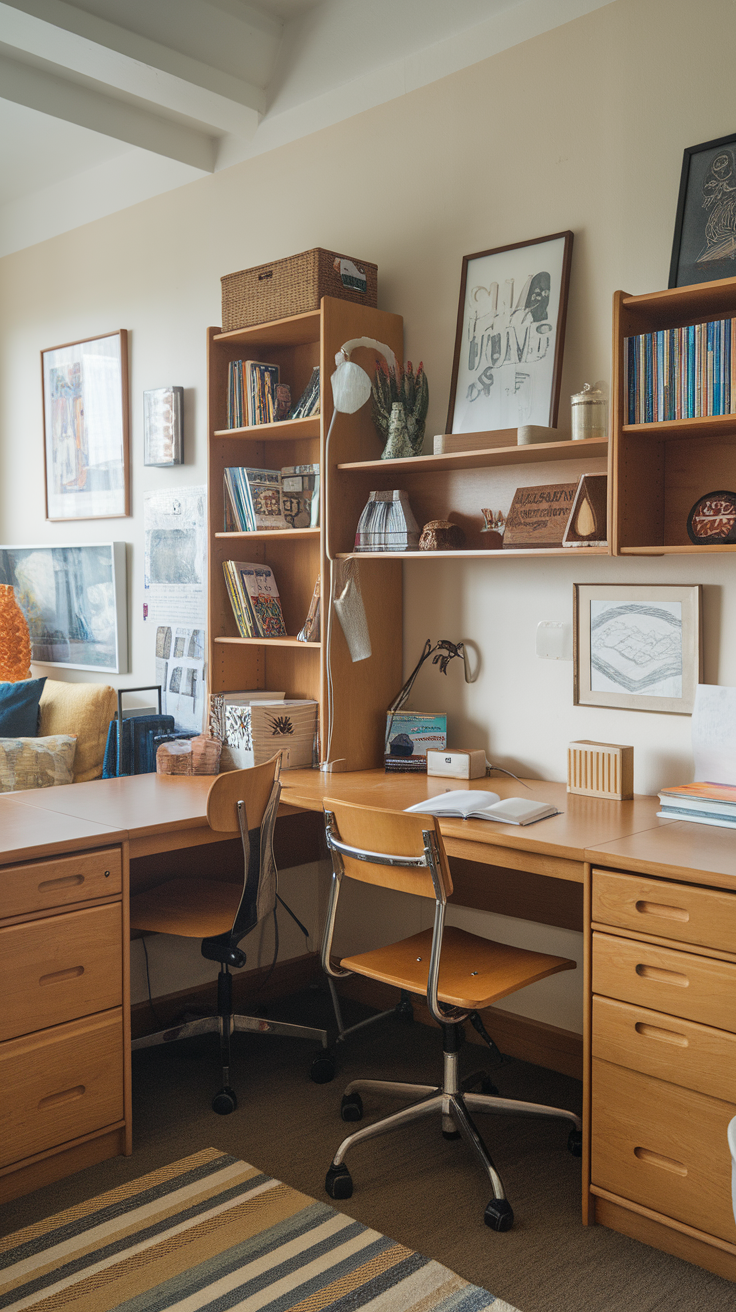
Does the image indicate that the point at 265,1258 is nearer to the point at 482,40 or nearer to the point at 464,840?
the point at 464,840

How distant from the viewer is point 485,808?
232 cm

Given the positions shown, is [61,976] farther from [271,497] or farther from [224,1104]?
[271,497]

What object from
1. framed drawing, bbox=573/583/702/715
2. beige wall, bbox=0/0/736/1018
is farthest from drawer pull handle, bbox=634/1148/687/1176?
framed drawing, bbox=573/583/702/715

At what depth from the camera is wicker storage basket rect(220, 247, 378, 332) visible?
293cm

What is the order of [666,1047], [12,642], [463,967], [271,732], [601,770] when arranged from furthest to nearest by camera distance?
1. [12,642]
2. [271,732]
3. [601,770]
4. [463,967]
5. [666,1047]

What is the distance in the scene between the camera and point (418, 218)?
3010 millimetres

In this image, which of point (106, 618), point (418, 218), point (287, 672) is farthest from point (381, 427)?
point (106, 618)

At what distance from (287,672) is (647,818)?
1.50m

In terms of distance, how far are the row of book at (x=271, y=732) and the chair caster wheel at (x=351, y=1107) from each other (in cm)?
96

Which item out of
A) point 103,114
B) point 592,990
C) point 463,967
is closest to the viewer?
point 592,990

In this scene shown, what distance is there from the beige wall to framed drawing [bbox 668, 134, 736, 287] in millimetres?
59

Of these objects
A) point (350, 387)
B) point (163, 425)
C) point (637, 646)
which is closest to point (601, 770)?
point (637, 646)

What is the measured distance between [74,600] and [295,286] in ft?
6.18

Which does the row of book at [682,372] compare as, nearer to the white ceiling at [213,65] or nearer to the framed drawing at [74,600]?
the white ceiling at [213,65]
